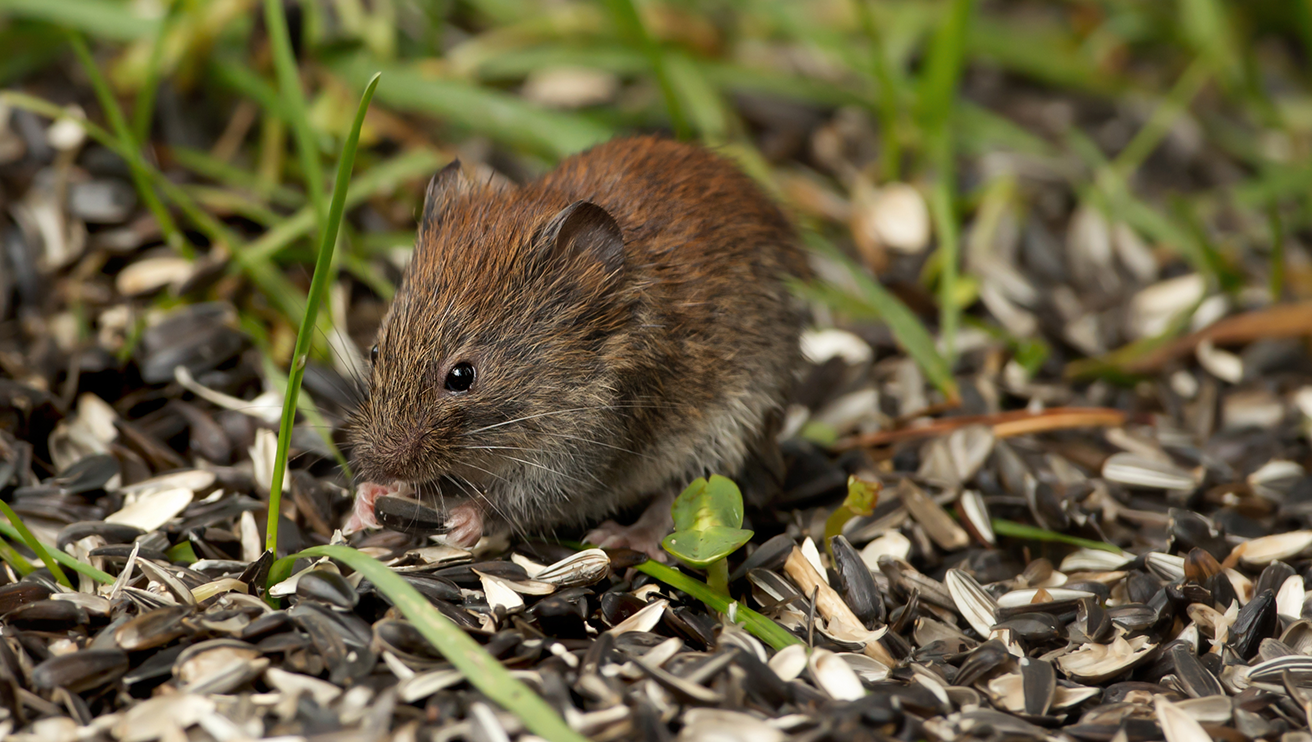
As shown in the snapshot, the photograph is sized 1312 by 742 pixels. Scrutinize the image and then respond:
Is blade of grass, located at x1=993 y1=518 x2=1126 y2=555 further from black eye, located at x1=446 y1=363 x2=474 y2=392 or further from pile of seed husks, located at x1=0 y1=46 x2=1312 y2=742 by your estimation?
black eye, located at x1=446 y1=363 x2=474 y2=392

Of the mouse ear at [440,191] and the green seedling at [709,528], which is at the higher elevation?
the mouse ear at [440,191]

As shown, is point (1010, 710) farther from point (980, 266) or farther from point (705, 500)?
point (980, 266)

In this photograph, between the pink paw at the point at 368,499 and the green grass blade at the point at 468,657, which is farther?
the pink paw at the point at 368,499

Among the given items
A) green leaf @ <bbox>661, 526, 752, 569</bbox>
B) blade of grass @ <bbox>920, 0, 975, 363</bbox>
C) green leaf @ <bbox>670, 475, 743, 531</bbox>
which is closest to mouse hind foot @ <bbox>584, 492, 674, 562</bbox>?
green leaf @ <bbox>670, 475, 743, 531</bbox>

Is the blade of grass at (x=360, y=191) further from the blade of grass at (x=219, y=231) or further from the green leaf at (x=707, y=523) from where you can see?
the green leaf at (x=707, y=523)

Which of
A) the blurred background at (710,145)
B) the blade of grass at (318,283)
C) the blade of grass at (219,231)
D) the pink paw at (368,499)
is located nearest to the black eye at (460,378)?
the pink paw at (368,499)

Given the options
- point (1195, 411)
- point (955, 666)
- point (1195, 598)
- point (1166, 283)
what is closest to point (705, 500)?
point (955, 666)

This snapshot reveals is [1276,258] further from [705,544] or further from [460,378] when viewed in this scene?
[460,378]

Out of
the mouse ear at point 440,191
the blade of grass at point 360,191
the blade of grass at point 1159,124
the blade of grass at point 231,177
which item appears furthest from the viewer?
the blade of grass at point 1159,124
